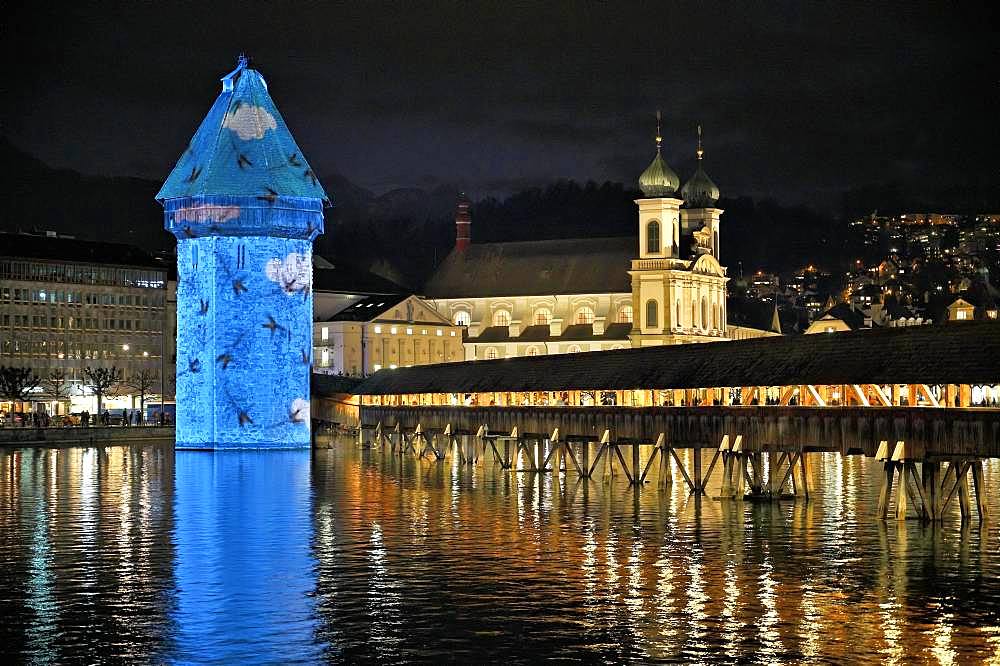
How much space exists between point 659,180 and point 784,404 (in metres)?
112

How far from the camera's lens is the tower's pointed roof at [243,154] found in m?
91.3

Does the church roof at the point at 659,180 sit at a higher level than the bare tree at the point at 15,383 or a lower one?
higher

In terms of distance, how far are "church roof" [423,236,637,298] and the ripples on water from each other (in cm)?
11562

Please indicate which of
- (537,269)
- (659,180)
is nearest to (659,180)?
(659,180)

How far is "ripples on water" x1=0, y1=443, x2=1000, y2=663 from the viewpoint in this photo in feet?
105

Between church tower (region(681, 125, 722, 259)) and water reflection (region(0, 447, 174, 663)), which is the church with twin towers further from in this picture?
water reflection (region(0, 447, 174, 663))

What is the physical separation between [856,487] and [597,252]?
116 meters

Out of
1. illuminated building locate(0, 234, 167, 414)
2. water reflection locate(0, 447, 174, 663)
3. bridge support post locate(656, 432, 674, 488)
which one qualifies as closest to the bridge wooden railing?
bridge support post locate(656, 432, 674, 488)

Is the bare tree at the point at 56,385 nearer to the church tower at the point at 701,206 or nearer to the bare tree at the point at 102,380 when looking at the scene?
the bare tree at the point at 102,380

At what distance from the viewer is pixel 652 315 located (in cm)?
16162

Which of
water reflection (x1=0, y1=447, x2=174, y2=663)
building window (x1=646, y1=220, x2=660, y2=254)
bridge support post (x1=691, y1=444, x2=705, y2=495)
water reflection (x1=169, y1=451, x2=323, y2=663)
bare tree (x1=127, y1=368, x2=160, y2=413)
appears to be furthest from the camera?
building window (x1=646, y1=220, x2=660, y2=254)

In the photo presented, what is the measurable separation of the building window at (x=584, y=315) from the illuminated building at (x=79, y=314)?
48.1 meters

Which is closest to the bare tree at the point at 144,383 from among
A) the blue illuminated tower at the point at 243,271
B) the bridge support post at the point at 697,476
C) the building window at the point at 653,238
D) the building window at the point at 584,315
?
the building window at the point at 653,238

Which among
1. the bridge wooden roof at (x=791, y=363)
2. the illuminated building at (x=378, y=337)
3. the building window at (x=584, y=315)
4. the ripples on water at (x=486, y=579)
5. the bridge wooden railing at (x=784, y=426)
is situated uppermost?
the building window at (x=584, y=315)
